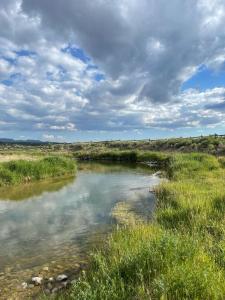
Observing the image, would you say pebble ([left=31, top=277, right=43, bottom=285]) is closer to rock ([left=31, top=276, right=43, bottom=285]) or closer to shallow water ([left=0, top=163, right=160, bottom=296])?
rock ([left=31, top=276, right=43, bottom=285])

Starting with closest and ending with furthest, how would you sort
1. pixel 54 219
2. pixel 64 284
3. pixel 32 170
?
1. pixel 64 284
2. pixel 54 219
3. pixel 32 170

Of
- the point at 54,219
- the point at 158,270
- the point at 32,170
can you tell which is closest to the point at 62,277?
the point at 158,270

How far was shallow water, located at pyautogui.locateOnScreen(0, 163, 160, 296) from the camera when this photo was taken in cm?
1157

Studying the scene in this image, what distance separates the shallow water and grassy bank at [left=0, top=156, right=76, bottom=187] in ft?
6.93

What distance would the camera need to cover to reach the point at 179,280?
6.16m

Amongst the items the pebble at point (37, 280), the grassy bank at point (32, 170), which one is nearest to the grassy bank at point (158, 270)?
the pebble at point (37, 280)

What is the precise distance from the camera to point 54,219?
17047 mm

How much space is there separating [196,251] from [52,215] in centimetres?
1182

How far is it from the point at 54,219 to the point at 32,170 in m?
16.9

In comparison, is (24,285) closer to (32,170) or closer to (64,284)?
(64,284)

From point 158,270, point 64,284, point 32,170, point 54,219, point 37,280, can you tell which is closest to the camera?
point 158,270

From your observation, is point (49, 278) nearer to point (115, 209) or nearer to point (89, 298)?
point (89, 298)

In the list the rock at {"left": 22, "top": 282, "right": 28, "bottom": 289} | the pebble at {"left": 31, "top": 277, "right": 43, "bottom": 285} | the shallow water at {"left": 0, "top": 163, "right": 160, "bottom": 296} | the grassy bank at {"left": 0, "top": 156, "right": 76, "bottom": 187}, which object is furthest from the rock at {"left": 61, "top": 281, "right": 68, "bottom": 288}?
the grassy bank at {"left": 0, "top": 156, "right": 76, "bottom": 187}

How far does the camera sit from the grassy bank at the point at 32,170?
30094 millimetres
